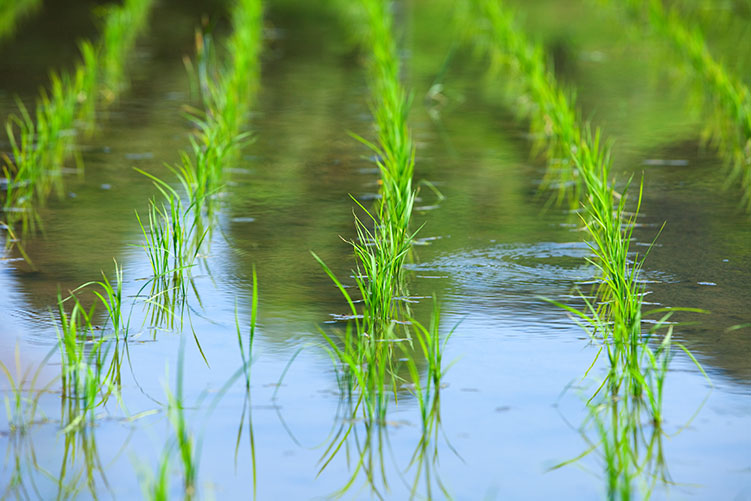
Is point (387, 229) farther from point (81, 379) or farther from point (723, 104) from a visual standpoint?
point (723, 104)

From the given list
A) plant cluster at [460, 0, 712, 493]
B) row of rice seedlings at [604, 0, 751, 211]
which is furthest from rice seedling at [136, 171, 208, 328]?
row of rice seedlings at [604, 0, 751, 211]

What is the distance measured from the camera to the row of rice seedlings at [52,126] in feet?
15.1

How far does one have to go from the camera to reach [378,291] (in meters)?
2.97

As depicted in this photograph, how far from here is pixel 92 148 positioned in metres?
5.76

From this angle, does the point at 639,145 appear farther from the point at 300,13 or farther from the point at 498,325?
the point at 300,13

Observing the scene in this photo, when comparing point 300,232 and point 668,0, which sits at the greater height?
point 668,0

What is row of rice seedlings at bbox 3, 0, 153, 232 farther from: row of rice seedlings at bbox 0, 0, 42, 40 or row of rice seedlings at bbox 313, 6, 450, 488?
row of rice seedlings at bbox 313, 6, 450, 488

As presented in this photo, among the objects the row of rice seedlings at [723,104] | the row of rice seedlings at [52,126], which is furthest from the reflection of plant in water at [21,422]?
the row of rice seedlings at [723,104]

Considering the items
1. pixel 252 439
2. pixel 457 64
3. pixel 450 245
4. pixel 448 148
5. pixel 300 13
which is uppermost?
pixel 300 13

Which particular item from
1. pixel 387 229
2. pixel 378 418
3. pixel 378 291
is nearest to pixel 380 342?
pixel 378 291

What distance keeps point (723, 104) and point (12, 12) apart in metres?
7.78

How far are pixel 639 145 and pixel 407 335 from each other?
3.10 meters

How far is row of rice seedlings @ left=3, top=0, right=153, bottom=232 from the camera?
4.61m

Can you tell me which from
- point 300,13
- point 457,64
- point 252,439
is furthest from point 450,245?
point 300,13
